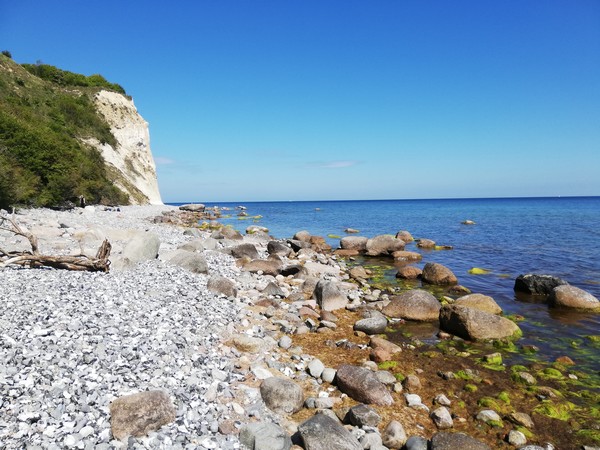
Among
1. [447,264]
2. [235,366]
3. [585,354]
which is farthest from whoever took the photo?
[447,264]

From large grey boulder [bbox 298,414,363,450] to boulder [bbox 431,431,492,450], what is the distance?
130 centimetres

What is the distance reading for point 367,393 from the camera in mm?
6734

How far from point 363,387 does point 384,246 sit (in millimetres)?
18930

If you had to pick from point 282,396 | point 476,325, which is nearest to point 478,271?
point 476,325

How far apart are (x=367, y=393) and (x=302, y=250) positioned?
16906 millimetres

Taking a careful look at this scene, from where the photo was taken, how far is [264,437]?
5.09 metres

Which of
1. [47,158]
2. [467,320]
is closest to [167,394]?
[467,320]

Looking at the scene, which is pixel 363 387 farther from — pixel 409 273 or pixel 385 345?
pixel 409 273

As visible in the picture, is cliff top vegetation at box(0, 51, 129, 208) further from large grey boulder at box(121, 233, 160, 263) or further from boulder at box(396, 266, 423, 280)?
boulder at box(396, 266, 423, 280)

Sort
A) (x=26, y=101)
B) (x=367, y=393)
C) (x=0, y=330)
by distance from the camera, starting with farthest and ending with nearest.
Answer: (x=26, y=101)
(x=367, y=393)
(x=0, y=330)

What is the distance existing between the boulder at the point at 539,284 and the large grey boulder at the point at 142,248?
52.9 feet

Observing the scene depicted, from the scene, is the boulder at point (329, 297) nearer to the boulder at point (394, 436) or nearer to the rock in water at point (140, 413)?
the boulder at point (394, 436)

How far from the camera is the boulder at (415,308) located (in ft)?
38.1

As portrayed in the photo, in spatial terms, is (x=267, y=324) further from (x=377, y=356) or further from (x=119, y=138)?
(x=119, y=138)
